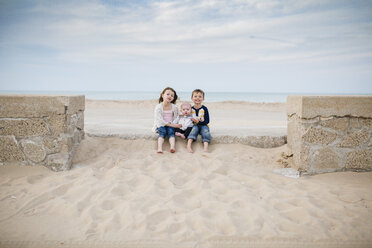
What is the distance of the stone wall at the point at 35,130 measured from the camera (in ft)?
12.3

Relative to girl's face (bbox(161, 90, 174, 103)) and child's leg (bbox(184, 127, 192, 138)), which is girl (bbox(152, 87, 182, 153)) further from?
child's leg (bbox(184, 127, 192, 138))

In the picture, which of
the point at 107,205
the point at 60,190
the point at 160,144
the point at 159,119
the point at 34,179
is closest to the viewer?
the point at 107,205

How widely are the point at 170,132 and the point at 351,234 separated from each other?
3.04 metres

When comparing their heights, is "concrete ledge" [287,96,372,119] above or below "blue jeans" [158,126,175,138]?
above

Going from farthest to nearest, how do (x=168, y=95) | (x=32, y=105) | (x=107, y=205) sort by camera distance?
(x=168, y=95), (x=32, y=105), (x=107, y=205)

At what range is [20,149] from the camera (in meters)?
3.80

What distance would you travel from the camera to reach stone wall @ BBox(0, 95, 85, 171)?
12.3ft

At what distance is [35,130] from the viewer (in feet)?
12.4

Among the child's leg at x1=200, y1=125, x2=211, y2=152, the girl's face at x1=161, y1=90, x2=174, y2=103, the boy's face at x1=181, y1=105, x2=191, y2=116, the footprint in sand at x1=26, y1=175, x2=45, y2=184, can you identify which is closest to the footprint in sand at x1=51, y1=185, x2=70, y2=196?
the footprint in sand at x1=26, y1=175, x2=45, y2=184

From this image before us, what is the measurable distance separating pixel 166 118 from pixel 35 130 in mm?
2151

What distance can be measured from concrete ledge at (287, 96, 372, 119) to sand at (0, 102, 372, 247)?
886 mm

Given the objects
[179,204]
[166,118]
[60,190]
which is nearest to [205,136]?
[166,118]

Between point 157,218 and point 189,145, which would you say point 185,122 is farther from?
point 157,218

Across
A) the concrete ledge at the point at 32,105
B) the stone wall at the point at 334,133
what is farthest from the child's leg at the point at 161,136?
the stone wall at the point at 334,133
